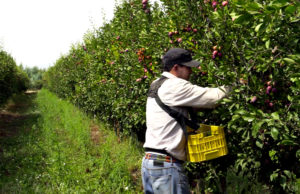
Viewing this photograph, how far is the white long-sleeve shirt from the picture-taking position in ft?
7.82

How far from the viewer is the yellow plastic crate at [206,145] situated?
2.39 m

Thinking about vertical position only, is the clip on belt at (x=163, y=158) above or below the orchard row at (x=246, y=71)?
below

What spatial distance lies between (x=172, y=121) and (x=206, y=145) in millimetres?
344

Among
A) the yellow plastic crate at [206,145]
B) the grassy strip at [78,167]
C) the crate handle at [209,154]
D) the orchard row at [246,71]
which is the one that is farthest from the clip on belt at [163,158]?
the grassy strip at [78,167]

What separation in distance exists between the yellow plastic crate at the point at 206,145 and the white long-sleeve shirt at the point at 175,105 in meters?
0.10

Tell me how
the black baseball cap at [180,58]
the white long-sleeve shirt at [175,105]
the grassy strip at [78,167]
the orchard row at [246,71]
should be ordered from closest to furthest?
1. the orchard row at [246,71]
2. the white long-sleeve shirt at [175,105]
3. the black baseball cap at [180,58]
4. the grassy strip at [78,167]

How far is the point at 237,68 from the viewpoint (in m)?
2.57

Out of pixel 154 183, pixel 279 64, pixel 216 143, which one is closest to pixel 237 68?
pixel 279 64

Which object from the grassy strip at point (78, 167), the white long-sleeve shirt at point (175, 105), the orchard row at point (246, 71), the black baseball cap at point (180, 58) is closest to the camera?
the orchard row at point (246, 71)

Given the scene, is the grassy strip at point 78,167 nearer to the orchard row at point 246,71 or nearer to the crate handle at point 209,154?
the orchard row at point 246,71

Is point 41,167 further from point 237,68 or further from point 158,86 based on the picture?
point 237,68

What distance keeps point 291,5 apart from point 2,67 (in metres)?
16.2

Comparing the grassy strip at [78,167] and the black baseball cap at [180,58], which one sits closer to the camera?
the black baseball cap at [180,58]

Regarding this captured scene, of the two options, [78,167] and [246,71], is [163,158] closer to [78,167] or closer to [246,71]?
[246,71]
